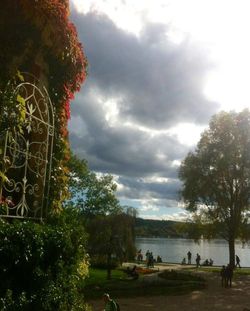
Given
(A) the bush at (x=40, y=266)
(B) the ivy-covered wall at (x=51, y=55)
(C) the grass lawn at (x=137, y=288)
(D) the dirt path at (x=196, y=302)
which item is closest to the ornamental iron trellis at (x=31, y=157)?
(B) the ivy-covered wall at (x=51, y=55)

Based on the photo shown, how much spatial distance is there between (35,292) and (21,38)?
11.9 feet

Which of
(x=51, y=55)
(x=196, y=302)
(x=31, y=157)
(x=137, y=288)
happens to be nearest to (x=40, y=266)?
(x=31, y=157)

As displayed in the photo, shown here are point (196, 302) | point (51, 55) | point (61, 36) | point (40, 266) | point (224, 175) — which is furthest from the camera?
point (224, 175)

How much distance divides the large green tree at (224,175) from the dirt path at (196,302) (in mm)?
12151

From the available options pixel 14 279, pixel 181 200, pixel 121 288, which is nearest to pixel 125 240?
pixel 181 200

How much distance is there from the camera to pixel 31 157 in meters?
7.57

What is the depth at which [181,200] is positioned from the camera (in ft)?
130

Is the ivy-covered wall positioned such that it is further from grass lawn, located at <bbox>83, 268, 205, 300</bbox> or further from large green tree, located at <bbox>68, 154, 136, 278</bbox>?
large green tree, located at <bbox>68, 154, 136, 278</bbox>

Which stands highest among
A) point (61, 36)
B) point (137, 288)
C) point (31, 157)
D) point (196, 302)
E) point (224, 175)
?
point (224, 175)

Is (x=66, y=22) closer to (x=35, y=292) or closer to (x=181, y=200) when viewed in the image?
(x=35, y=292)

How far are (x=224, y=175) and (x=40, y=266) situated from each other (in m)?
32.9

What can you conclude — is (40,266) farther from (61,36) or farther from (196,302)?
(196,302)

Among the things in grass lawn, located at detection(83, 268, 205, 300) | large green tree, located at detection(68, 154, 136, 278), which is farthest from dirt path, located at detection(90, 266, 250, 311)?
large green tree, located at detection(68, 154, 136, 278)

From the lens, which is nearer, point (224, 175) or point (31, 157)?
point (31, 157)
